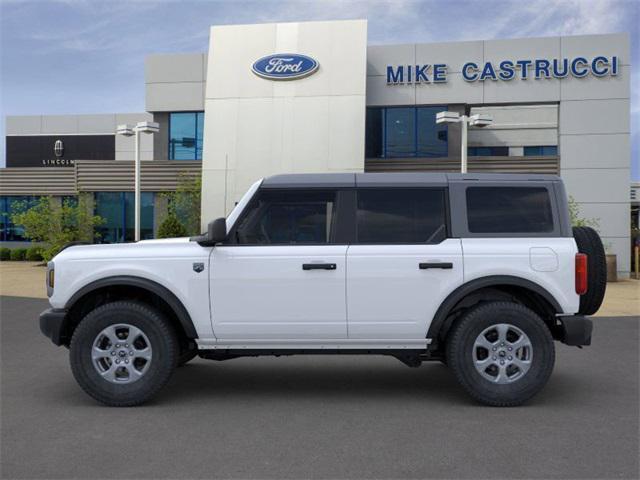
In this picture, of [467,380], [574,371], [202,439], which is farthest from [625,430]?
[202,439]

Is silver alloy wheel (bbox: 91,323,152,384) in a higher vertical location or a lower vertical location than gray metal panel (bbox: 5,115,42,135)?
lower

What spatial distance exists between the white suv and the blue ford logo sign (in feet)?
62.8

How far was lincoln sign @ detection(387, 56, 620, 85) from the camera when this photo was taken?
2403 cm

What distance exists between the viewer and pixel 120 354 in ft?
18.9

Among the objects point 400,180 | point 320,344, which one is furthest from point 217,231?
point 400,180

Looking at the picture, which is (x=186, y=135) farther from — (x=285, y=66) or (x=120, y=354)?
(x=120, y=354)

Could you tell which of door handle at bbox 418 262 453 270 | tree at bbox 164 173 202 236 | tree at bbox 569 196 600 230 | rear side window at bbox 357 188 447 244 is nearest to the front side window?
rear side window at bbox 357 188 447 244

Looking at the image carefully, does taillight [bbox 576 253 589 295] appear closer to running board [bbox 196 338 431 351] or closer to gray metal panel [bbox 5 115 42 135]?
running board [bbox 196 338 431 351]

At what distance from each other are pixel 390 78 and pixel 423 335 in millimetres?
21220

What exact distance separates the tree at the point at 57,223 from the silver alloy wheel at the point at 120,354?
22.1 metres

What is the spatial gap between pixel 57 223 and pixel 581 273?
25155mm

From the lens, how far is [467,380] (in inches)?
223

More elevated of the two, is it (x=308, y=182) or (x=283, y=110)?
(x=283, y=110)

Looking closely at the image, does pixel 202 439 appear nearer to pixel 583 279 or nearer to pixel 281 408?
pixel 281 408
